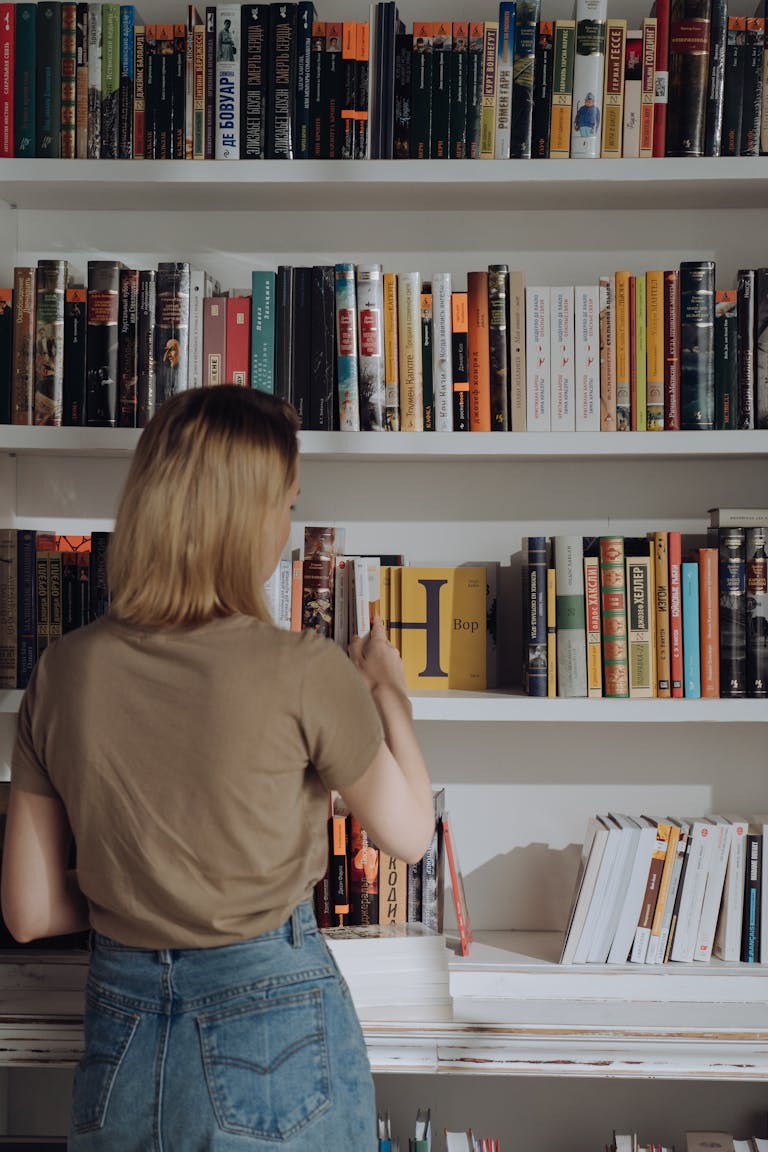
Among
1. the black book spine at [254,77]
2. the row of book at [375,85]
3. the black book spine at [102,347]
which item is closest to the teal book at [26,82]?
the row of book at [375,85]

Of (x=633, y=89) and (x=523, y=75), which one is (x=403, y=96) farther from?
(x=633, y=89)

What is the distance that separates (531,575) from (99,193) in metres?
0.98

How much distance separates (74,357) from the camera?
1.69 metres

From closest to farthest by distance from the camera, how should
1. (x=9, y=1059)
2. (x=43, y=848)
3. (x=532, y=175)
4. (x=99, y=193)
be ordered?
(x=43, y=848)
(x=9, y=1059)
(x=532, y=175)
(x=99, y=193)

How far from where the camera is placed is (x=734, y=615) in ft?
5.48

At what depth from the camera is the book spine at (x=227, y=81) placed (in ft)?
5.47

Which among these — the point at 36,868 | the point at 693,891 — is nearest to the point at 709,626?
the point at 693,891

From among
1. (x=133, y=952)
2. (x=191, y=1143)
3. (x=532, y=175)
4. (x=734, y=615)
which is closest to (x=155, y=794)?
(x=133, y=952)

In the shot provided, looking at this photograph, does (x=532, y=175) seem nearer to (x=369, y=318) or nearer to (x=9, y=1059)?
(x=369, y=318)

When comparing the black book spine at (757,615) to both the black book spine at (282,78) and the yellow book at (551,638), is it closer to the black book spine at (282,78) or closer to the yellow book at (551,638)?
the yellow book at (551,638)

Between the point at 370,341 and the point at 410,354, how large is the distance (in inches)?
2.7

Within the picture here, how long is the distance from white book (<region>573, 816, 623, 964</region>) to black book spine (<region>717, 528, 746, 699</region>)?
0.96ft

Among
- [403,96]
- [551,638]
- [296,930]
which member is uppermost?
[403,96]

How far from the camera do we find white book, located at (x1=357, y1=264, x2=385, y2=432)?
1.67 metres
